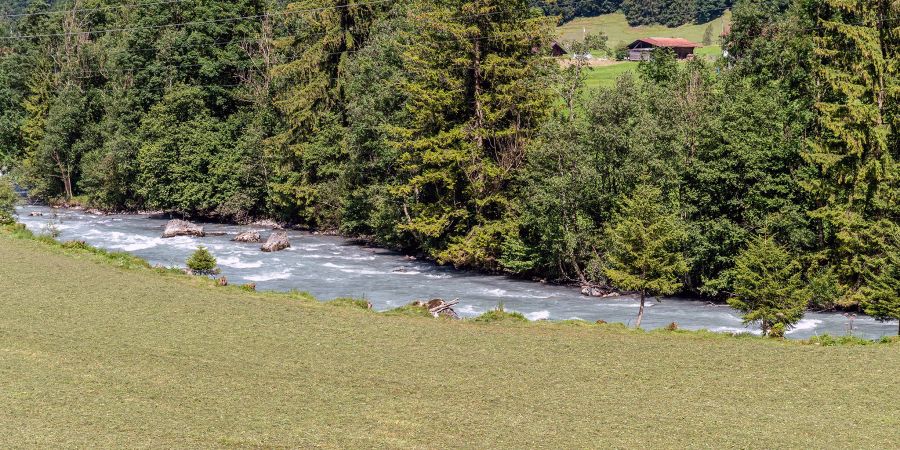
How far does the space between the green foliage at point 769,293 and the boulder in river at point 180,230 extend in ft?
150

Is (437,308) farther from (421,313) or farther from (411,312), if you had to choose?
(411,312)

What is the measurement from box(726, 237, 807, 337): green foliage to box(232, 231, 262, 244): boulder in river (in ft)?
132

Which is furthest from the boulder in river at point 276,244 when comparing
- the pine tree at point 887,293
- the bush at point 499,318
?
the pine tree at point 887,293

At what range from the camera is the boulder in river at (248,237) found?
66.8 metres

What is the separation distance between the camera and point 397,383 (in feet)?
73.8

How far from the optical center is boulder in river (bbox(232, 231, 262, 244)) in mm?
66750

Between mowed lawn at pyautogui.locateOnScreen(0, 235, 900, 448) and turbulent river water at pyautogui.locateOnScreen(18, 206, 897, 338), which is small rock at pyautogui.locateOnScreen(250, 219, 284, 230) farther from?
mowed lawn at pyautogui.locateOnScreen(0, 235, 900, 448)

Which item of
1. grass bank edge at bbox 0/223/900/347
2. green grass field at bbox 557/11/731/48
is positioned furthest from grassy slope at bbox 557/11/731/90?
grass bank edge at bbox 0/223/900/347

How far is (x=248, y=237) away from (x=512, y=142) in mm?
22421

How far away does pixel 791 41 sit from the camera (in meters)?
54.6

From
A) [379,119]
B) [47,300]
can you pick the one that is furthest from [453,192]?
[47,300]

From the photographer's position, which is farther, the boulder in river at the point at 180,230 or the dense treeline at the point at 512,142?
the boulder in river at the point at 180,230

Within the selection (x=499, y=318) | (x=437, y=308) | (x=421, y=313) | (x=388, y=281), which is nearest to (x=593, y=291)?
(x=388, y=281)

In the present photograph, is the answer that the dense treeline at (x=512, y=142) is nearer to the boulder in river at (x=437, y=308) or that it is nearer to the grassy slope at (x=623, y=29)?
the boulder in river at (x=437, y=308)
